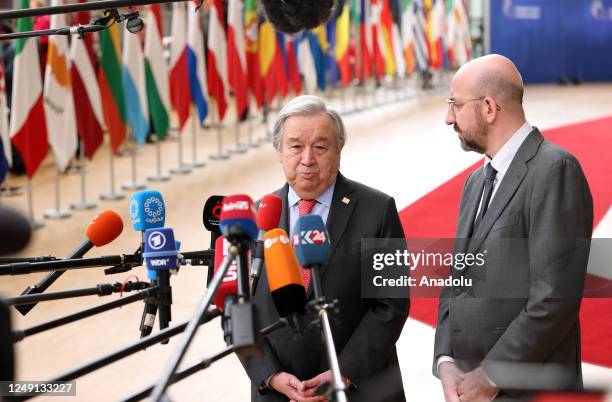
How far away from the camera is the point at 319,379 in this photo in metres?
2.65

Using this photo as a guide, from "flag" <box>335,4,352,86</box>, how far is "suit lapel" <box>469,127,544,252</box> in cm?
1161

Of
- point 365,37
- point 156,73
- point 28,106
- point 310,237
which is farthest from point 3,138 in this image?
point 365,37

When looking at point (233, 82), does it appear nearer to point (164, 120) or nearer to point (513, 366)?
point (164, 120)

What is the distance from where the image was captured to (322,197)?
112 inches

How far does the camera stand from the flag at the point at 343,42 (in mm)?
14000

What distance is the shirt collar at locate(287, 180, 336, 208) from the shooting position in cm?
285

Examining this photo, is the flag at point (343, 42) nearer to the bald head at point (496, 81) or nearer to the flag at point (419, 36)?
the flag at point (419, 36)

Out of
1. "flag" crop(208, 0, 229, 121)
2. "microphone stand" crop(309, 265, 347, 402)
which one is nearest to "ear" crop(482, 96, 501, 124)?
"microphone stand" crop(309, 265, 347, 402)

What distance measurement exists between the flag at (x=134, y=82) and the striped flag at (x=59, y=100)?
77cm

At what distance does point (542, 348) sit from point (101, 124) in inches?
267

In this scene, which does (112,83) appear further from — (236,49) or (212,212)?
(212,212)

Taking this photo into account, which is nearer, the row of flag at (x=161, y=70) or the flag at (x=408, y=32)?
the row of flag at (x=161, y=70)

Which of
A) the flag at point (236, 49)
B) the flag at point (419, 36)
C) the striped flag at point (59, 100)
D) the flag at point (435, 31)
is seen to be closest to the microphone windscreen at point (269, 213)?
the striped flag at point (59, 100)

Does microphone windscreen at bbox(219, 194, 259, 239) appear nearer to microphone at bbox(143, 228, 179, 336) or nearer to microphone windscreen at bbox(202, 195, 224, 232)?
microphone at bbox(143, 228, 179, 336)
